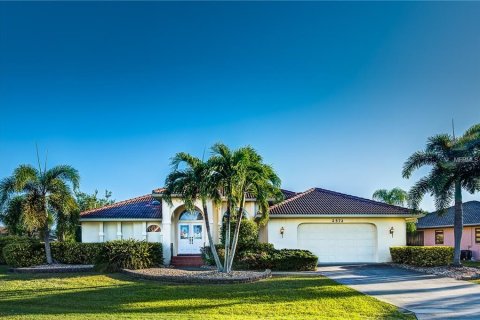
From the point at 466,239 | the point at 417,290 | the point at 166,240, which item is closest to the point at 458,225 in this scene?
the point at 417,290

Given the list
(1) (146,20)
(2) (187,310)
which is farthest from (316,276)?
(1) (146,20)

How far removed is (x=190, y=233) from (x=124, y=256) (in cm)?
645

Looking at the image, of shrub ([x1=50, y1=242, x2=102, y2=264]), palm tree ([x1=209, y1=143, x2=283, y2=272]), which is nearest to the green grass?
palm tree ([x1=209, y1=143, x2=283, y2=272])

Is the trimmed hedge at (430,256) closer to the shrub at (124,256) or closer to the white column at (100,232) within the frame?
the shrub at (124,256)

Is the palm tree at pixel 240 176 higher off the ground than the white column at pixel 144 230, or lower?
higher

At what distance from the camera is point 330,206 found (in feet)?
80.7

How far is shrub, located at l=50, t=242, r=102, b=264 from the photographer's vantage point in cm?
2155

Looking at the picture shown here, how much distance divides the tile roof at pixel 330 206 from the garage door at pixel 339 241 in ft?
3.05

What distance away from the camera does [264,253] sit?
1994cm

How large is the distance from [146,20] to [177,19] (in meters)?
1.36

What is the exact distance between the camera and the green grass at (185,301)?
10.7 metres

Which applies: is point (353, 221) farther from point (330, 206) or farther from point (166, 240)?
point (166, 240)

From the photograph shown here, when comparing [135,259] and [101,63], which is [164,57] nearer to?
[101,63]

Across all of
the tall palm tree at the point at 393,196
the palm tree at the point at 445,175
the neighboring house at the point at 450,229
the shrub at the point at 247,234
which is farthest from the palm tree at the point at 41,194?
the tall palm tree at the point at 393,196
